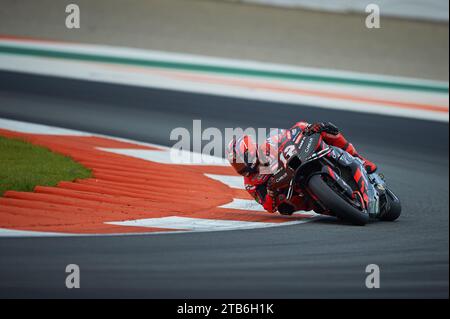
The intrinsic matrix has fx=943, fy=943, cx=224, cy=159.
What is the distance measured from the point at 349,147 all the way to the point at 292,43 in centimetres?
1215

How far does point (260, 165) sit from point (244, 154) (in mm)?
185

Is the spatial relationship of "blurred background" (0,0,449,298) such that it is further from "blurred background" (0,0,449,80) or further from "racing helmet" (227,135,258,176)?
"racing helmet" (227,135,258,176)

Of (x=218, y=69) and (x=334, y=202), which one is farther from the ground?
(x=218, y=69)

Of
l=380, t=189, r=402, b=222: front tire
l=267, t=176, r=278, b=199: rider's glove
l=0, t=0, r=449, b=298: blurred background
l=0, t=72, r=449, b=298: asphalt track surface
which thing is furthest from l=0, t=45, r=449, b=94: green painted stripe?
l=267, t=176, r=278, b=199: rider's glove

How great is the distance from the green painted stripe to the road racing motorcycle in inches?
441

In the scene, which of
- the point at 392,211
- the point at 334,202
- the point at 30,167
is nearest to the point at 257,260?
the point at 334,202

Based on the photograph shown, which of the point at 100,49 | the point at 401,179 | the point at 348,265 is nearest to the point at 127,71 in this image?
the point at 100,49

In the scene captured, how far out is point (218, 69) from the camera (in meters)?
20.2

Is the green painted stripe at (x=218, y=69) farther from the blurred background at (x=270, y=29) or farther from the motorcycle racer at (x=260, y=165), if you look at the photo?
the motorcycle racer at (x=260, y=165)

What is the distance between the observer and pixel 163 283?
19.8 feet

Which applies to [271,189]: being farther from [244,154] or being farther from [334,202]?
[334,202]

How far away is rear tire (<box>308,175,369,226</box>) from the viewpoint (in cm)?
773

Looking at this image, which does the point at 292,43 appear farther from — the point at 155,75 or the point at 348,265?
the point at 348,265

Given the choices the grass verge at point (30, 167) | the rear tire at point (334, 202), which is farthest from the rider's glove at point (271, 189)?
the grass verge at point (30, 167)
